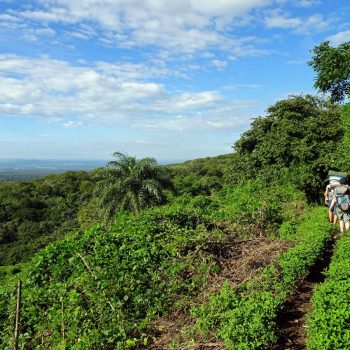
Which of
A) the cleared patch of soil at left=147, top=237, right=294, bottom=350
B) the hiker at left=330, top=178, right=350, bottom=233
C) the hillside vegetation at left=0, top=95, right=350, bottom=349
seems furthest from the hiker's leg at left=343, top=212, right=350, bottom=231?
the cleared patch of soil at left=147, top=237, right=294, bottom=350

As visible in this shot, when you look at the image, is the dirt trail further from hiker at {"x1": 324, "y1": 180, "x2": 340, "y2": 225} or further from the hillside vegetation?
hiker at {"x1": 324, "y1": 180, "x2": 340, "y2": 225}

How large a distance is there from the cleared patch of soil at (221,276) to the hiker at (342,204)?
2.43m

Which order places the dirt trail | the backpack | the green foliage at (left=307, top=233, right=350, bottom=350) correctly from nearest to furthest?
the green foliage at (left=307, top=233, right=350, bottom=350)
the dirt trail
the backpack

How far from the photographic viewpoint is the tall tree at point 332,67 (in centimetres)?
2283

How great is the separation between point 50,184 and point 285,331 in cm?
5110

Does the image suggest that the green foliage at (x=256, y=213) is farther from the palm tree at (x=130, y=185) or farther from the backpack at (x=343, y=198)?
the palm tree at (x=130, y=185)

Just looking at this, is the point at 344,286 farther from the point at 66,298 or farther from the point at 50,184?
the point at 50,184

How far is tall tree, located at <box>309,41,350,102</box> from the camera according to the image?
22828 mm

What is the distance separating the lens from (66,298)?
665cm

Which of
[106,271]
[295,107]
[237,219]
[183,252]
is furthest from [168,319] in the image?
[295,107]

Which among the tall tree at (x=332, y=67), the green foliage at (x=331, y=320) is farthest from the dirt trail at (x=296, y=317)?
the tall tree at (x=332, y=67)

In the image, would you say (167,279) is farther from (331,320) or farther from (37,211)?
(37,211)

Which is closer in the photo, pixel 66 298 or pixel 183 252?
pixel 66 298

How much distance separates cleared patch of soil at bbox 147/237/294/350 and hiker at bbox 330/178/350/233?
2.43 meters
